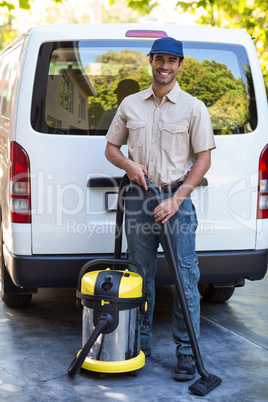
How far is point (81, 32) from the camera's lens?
168 inches

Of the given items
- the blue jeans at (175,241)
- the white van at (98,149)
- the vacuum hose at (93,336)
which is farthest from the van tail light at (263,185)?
the vacuum hose at (93,336)

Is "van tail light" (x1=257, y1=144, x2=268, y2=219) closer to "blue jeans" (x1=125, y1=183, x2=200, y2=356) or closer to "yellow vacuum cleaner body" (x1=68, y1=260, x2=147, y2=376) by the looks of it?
"blue jeans" (x1=125, y1=183, x2=200, y2=356)

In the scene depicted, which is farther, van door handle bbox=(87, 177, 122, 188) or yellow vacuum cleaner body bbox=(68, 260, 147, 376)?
van door handle bbox=(87, 177, 122, 188)

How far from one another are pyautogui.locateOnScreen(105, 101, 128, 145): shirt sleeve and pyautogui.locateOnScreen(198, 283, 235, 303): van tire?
2056 millimetres

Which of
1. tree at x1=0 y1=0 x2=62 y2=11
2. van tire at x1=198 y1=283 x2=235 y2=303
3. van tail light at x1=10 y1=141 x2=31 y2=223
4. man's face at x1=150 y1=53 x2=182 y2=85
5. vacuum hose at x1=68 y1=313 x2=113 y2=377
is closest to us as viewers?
vacuum hose at x1=68 y1=313 x2=113 y2=377

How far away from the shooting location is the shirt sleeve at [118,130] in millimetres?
3916

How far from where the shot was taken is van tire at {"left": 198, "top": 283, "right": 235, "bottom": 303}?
5.54 metres

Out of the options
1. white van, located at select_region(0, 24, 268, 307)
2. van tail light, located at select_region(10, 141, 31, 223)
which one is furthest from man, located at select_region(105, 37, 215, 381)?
van tail light, located at select_region(10, 141, 31, 223)

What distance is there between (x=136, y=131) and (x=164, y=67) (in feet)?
1.36

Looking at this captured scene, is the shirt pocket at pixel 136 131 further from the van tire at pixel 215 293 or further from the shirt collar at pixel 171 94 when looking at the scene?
the van tire at pixel 215 293

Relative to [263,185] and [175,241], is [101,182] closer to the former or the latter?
[175,241]

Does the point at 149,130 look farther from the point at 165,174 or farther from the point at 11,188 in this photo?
the point at 11,188

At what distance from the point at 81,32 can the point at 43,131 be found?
73 cm

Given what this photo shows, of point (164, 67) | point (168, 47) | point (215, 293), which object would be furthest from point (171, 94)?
point (215, 293)
